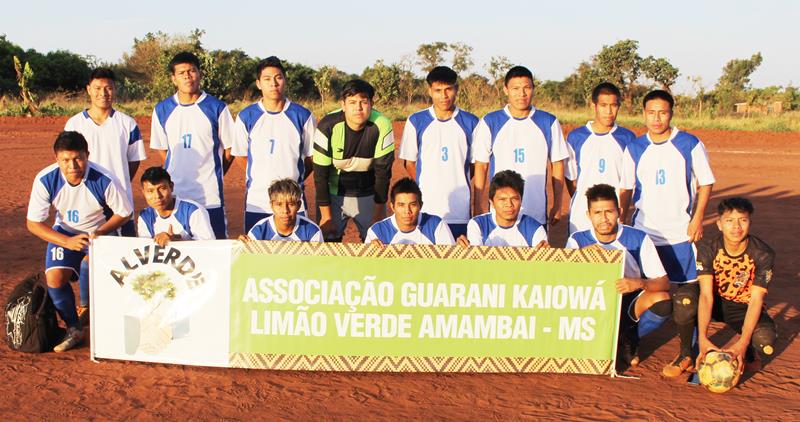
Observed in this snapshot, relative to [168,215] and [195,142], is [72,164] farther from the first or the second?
[195,142]

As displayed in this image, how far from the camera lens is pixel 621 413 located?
4594 millimetres

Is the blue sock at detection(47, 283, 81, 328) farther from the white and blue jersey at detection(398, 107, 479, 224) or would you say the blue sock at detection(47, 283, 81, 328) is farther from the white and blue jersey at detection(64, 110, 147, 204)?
the white and blue jersey at detection(398, 107, 479, 224)

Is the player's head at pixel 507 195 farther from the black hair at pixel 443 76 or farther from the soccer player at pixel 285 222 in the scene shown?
the soccer player at pixel 285 222

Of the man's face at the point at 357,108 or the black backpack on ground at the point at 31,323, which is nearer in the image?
the black backpack on ground at the point at 31,323

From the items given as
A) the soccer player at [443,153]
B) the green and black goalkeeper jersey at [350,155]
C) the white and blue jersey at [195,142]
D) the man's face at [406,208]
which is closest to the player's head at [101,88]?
the white and blue jersey at [195,142]

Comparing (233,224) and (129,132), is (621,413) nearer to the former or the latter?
(129,132)

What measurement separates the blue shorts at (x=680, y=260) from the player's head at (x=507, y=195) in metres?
1.37

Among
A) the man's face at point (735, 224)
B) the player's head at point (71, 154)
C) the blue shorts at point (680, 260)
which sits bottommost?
the blue shorts at point (680, 260)

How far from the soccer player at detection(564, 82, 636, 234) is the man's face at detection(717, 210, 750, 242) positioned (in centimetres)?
117

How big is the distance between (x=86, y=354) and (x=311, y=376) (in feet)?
5.82

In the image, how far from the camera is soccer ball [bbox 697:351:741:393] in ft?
16.1

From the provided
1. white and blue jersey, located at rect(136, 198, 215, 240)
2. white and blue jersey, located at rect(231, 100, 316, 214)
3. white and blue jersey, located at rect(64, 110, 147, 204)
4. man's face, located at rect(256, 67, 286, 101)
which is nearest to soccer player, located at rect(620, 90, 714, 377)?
white and blue jersey, located at rect(231, 100, 316, 214)

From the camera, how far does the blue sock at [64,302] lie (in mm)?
5617

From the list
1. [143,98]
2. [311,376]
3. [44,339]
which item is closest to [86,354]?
[44,339]
